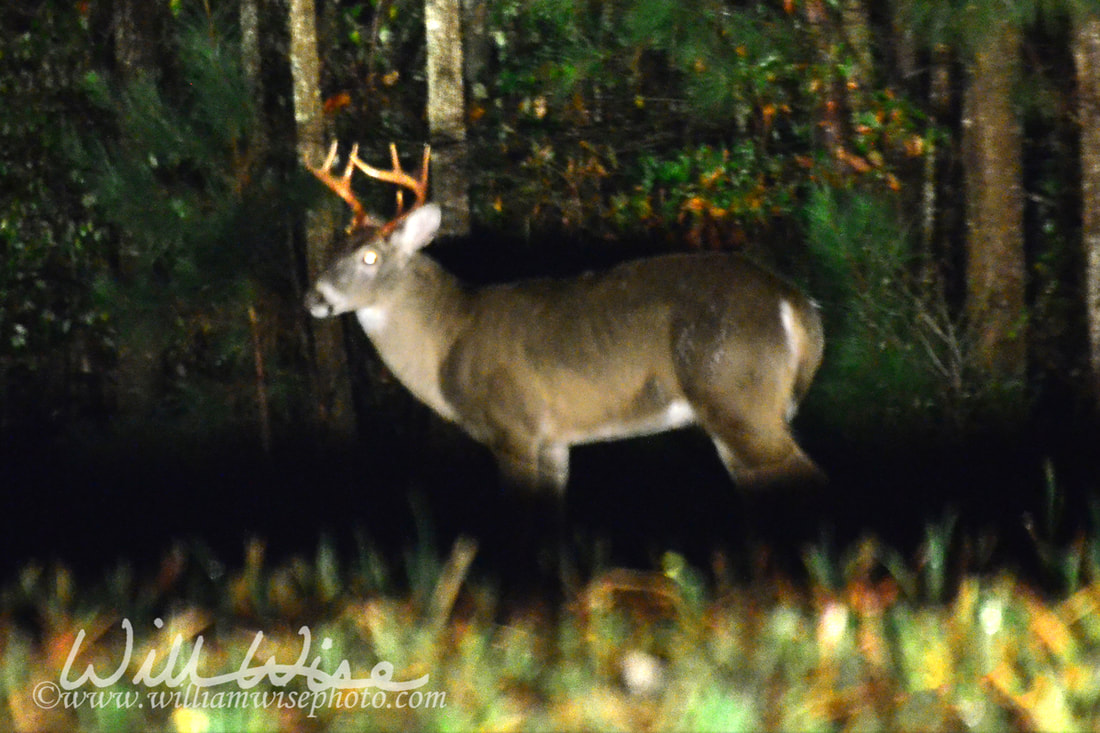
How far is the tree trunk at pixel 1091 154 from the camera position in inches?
359

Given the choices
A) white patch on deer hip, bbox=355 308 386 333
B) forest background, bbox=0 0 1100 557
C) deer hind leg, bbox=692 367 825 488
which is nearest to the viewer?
deer hind leg, bbox=692 367 825 488

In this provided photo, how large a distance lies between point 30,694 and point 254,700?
602mm

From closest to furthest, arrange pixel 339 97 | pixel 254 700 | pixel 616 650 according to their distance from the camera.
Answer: pixel 254 700, pixel 616 650, pixel 339 97

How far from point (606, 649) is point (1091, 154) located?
572 centimetres

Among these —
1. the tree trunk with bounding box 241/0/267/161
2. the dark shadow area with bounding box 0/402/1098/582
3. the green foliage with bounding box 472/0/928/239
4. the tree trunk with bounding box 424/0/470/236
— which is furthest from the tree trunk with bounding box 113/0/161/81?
the dark shadow area with bounding box 0/402/1098/582

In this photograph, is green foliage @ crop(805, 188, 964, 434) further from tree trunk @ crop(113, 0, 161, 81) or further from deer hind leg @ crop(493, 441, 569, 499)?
tree trunk @ crop(113, 0, 161, 81)

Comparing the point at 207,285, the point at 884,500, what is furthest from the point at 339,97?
the point at 884,500

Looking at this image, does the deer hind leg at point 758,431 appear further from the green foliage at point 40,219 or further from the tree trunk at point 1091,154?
the green foliage at point 40,219

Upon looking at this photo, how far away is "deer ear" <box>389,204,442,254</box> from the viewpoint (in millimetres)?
8328

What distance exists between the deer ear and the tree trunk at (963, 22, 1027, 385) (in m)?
3.27

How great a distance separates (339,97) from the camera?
11.5 m

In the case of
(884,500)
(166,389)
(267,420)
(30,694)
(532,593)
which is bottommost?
(166,389)

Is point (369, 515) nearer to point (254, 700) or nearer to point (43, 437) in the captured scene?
point (254, 700)

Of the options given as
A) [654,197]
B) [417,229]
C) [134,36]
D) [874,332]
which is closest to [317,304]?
[417,229]
